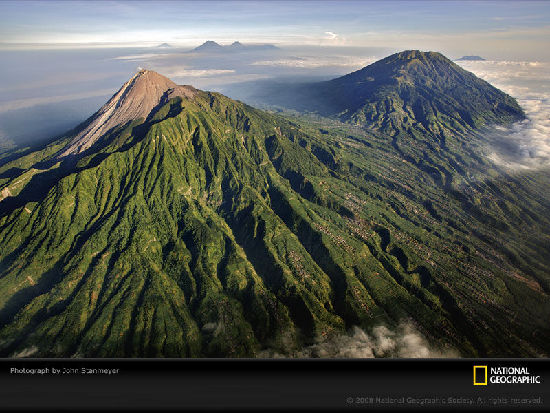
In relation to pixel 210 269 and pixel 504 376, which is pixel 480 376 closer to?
pixel 504 376

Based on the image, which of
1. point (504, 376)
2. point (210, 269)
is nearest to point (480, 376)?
point (504, 376)

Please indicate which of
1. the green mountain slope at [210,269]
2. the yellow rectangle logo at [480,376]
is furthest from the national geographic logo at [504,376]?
the green mountain slope at [210,269]

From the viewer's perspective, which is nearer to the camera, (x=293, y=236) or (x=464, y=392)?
(x=464, y=392)

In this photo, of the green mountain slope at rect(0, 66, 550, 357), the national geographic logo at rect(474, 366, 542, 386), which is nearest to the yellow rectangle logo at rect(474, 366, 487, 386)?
the national geographic logo at rect(474, 366, 542, 386)

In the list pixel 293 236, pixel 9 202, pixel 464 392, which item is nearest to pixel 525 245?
pixel 293 236

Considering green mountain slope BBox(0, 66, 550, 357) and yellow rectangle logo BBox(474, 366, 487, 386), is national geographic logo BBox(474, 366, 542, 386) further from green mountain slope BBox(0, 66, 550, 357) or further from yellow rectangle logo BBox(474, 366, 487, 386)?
green mountain slope BBox(0, 66, 550, 357)

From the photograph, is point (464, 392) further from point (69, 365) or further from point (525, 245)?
point (525, 245)

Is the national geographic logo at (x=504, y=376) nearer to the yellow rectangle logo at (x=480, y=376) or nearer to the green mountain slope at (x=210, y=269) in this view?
the yellow rectangle logo at (x=480, y=376)
